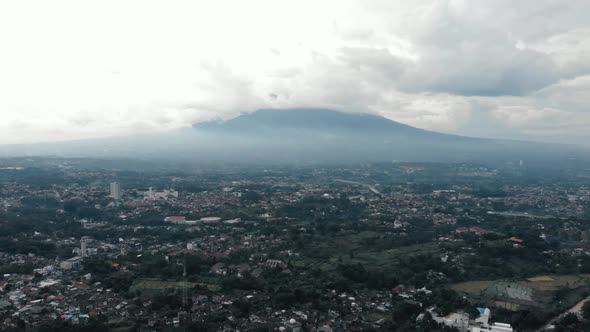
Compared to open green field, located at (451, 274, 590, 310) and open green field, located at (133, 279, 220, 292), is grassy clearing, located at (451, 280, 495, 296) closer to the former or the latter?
open green field, located at (451, 274, 590, 310)

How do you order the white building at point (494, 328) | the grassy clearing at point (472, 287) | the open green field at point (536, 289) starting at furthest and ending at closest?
the grassy clearing at point (472, 287), the open green field at point (536, 289), the white building at point (494, 328)

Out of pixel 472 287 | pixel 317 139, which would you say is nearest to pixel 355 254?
pixel 472 287

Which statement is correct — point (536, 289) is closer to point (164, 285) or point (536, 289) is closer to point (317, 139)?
point (164, 285)

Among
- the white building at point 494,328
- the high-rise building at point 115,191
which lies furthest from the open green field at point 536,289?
the high-rise building at point 115,191

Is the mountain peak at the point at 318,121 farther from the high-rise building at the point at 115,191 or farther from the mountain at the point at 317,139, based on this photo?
the high-rise building at the point at 115,191

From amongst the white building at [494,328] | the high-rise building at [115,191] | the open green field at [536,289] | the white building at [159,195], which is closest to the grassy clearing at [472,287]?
the open green field at [536,289]

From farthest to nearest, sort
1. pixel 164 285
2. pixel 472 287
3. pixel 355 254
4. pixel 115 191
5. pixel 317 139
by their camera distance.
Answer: pixel 317 139 < pixel 115 191 < pixel 355 254 < pixel 472 287 < pixel 164 285

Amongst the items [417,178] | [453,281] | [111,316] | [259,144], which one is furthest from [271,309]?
[259,144]

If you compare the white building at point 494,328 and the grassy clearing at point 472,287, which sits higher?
the white building at point 494,328

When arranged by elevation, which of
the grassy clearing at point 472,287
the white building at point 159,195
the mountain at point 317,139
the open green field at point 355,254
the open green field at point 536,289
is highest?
the mountain at point 317,139

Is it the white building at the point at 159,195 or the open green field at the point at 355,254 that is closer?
the open green field at the point at 355,254

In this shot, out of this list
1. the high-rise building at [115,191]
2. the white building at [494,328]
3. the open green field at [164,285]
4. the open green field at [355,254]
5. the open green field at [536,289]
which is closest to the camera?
the white building at [494,328]

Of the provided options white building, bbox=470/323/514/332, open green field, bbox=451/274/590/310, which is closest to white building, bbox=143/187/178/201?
open green field, bbox=451/274/590/310
